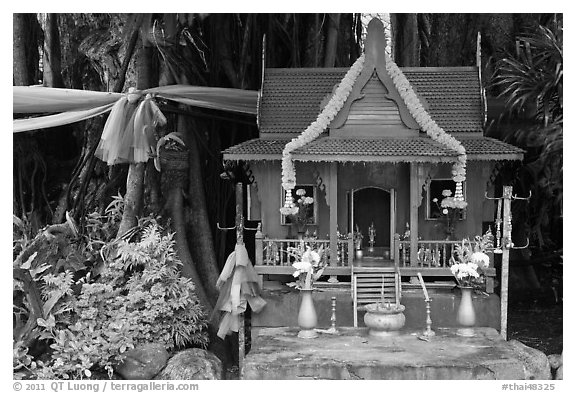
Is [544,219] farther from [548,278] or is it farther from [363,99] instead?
[363,99]

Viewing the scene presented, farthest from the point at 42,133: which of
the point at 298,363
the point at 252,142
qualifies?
the point at 298,363

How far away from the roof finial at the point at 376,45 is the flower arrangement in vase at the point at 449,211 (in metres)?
2.36

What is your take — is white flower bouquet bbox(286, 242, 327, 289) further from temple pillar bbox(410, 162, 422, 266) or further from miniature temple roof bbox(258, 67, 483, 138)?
miniature temple roof bbox(258, 67, 483, 138)

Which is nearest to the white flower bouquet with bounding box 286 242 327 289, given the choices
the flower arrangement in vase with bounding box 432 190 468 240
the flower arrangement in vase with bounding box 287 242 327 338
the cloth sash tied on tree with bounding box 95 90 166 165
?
the flower arrangement in vase with bounding box 287 242 327 338

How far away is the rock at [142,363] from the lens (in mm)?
10891

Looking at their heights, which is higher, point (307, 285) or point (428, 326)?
point (307, 285)

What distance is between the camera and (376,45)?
1178cm

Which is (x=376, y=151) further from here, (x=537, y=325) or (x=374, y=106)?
(x=537, y=325)

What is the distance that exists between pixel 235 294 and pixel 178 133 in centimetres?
350

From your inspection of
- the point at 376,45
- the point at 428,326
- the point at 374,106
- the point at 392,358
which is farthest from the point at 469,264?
the point at 376,45

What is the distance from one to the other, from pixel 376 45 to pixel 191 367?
18.4 feet

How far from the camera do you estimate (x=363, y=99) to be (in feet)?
39.2

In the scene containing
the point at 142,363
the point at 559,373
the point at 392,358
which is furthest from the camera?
the point at 559,373

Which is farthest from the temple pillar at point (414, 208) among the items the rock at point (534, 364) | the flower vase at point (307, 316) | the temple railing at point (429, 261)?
the rock at point (534, 364)
